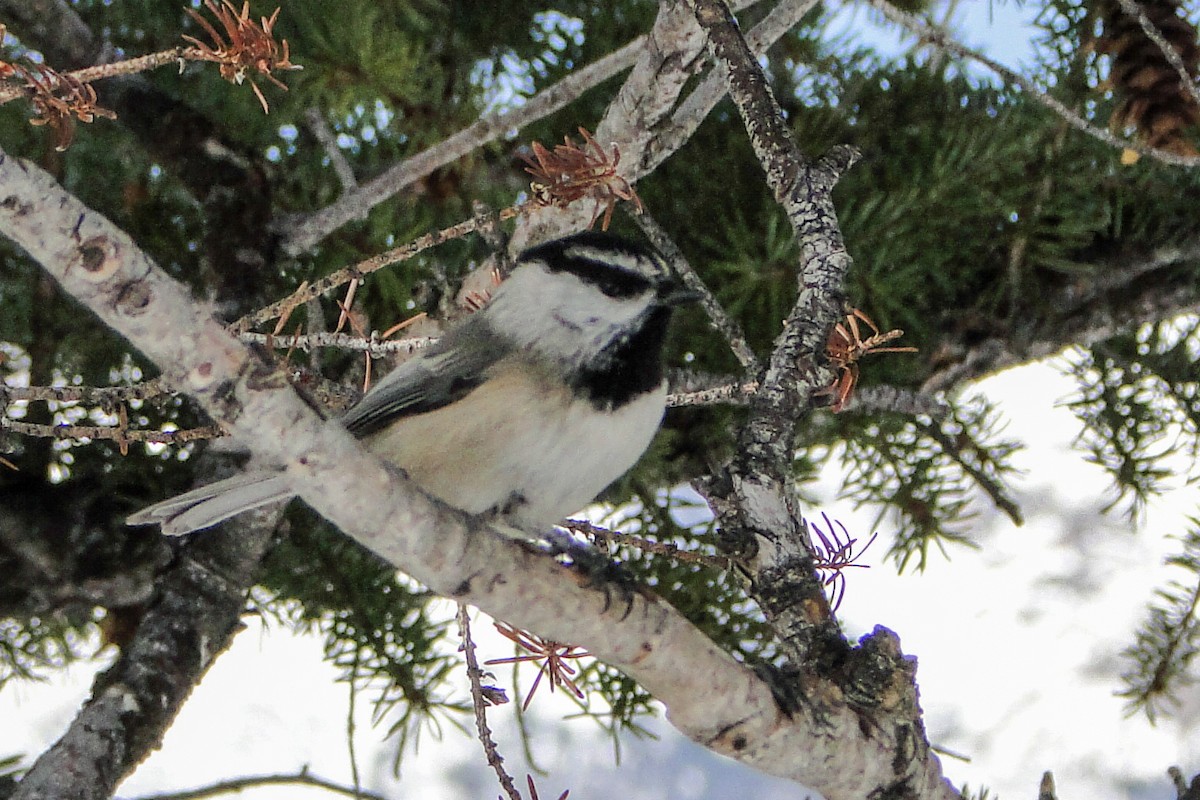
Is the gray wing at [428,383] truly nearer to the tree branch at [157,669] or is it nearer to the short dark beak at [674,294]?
the short dark beak at [674,294]

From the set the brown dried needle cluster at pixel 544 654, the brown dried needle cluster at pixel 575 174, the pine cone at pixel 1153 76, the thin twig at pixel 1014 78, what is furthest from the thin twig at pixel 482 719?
the pine cone at pixel 1153 76

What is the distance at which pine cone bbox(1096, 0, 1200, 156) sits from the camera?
80 centimetres

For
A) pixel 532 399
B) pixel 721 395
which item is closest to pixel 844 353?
pixel 721 395

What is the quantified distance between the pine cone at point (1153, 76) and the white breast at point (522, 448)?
1.47 feet

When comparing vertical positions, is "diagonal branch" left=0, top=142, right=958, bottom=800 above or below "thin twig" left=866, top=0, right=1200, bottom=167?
below

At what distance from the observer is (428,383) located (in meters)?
0.68

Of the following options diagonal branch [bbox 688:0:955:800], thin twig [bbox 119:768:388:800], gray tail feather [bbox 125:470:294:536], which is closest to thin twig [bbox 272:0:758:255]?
diagonal branch [bbox 688:0:955:800]

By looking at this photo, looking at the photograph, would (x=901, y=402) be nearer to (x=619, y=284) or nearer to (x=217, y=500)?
(x=619, y=284)

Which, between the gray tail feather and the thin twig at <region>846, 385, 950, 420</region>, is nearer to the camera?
the gray tail feather

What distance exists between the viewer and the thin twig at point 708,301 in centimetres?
63

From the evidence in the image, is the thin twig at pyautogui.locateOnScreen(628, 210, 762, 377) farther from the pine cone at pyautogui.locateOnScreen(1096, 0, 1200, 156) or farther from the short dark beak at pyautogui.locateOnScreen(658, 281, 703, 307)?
the pine cone at pyautogui.locateOnScreen(1096, 0, 1200, 156)

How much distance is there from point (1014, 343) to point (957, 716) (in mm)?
735

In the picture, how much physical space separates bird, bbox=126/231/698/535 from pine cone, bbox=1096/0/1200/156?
38cm

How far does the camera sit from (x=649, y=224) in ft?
2.14
